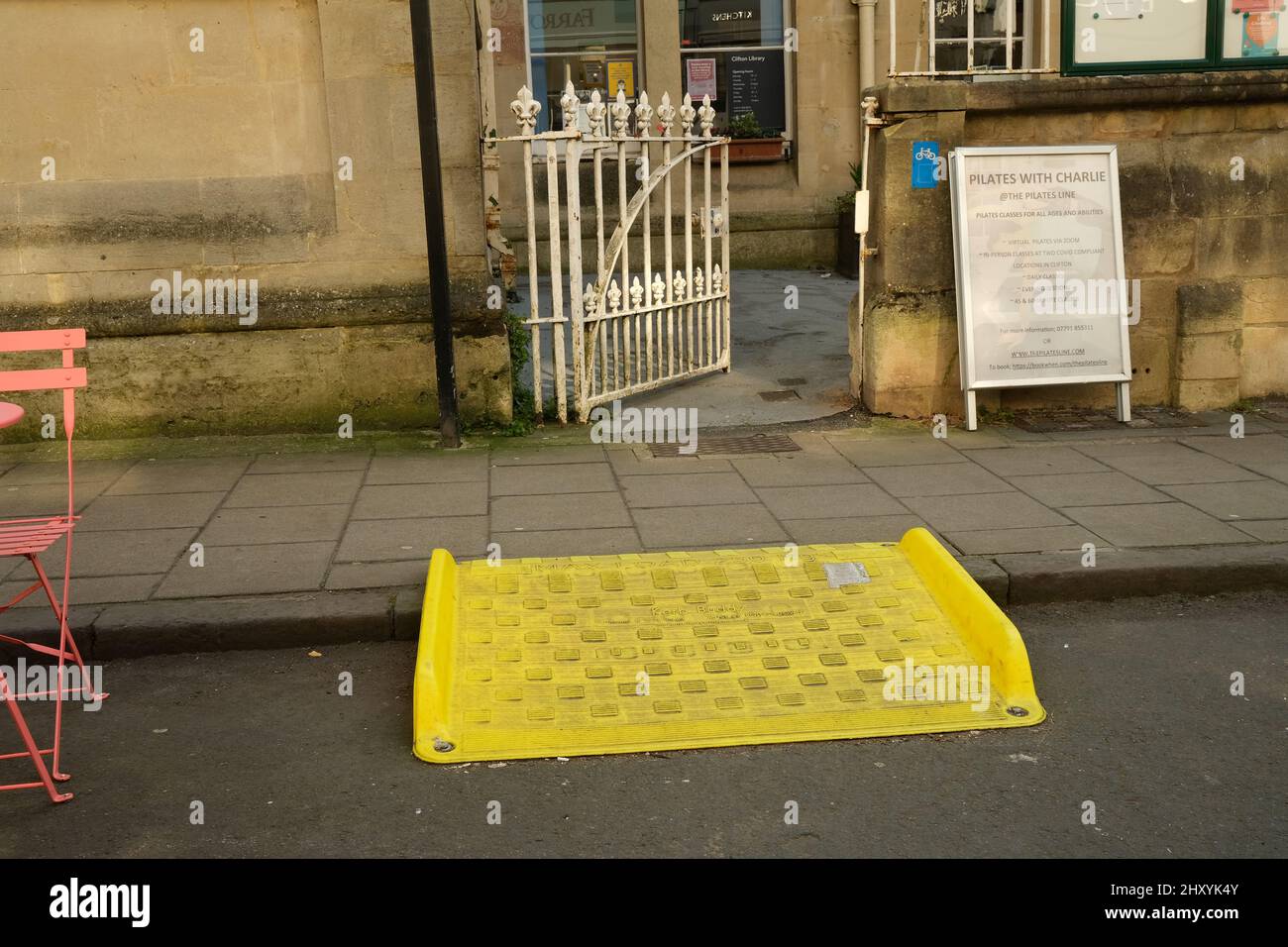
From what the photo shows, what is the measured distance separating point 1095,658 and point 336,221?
17.2ft

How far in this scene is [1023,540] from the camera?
248 inches

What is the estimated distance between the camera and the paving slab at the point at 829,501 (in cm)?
684

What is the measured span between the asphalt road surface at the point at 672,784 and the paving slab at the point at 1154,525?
43.1 inches

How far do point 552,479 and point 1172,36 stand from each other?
195 inches

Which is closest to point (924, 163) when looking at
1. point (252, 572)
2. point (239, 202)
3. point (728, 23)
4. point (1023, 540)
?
point (1023, 540)

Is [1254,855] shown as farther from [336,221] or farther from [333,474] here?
[336,221]

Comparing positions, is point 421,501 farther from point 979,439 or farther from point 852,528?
point 979,439

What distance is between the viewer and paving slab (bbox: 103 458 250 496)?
293 inches

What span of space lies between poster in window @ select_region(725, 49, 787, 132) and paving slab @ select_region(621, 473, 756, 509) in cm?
928

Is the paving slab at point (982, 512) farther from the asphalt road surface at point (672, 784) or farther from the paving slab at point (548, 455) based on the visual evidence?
the paving slab at point (548, 455)

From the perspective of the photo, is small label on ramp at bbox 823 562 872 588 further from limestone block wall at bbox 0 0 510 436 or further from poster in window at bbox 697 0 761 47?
poster in window at bbox 697 0 761 47

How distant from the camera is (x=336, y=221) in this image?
27.1 feet

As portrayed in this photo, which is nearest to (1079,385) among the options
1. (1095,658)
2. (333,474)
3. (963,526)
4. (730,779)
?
(963,526)

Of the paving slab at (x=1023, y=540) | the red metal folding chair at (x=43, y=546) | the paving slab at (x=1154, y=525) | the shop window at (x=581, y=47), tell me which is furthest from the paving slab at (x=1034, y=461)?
the shop window at (x=581, y=47)
